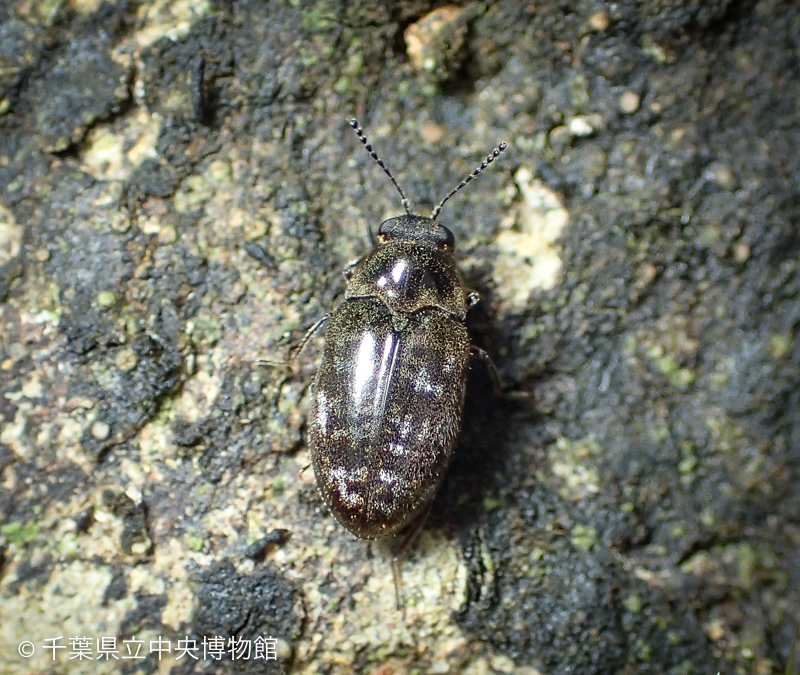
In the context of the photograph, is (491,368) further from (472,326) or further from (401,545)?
(401,545)

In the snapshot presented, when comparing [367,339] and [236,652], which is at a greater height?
[367,339]

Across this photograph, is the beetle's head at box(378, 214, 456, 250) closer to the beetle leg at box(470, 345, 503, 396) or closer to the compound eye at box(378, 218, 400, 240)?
the compound eye at box(378, 218, 400, 240)

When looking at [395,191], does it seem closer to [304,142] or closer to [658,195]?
[304,142]

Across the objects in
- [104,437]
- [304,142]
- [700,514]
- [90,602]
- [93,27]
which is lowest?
[700,514]

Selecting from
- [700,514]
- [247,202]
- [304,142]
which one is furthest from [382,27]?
[700,514]

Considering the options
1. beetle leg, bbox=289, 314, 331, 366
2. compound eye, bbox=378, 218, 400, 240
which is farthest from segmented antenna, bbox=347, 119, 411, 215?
beetle leg, bbox=289, 314, 331, 366

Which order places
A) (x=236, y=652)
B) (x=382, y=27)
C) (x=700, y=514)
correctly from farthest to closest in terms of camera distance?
(x=382, y=27) < (x=700, y=514) < (x=236, y=652)

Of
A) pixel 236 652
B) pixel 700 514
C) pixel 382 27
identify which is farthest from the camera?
pixel 382 27
